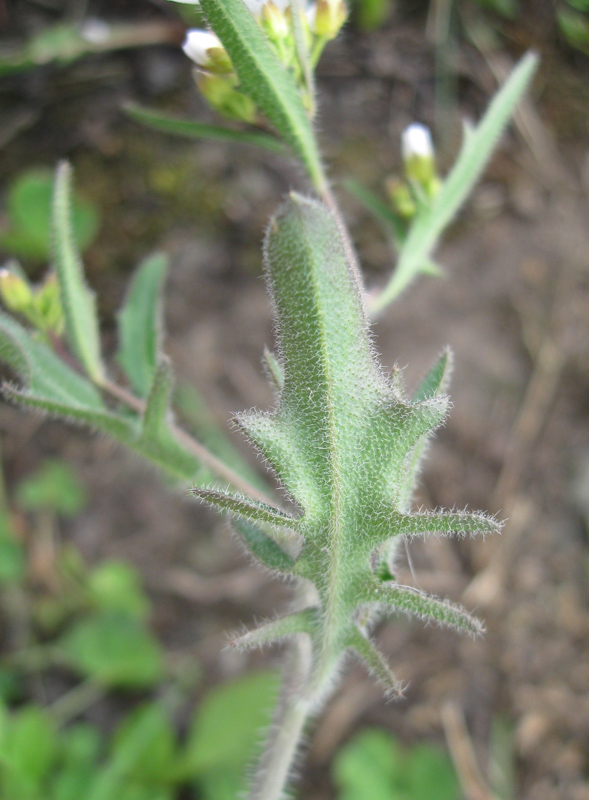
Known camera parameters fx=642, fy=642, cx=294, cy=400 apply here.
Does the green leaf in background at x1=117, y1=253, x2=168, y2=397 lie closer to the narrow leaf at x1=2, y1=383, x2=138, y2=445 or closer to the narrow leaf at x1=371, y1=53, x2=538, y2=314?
the narrow leaf at x1=2, y1=383, x2=138, y2=445

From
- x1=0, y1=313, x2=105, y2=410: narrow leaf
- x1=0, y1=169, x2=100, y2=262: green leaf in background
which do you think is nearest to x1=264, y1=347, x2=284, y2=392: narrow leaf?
x1=0, y1=313, x2=105, y2=410: narrow leaf

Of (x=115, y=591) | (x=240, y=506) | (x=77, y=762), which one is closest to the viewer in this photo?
(x=240, y=506)

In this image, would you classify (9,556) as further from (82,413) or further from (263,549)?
(263,549)

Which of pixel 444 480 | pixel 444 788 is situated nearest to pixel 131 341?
pixel 444 480

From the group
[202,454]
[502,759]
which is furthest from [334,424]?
[502,759]

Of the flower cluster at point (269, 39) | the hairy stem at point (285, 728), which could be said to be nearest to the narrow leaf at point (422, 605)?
the hairy stem at point (285, 728)

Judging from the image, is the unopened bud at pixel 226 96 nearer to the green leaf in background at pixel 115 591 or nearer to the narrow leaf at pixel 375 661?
the narrow leaf at pixel 375 661
